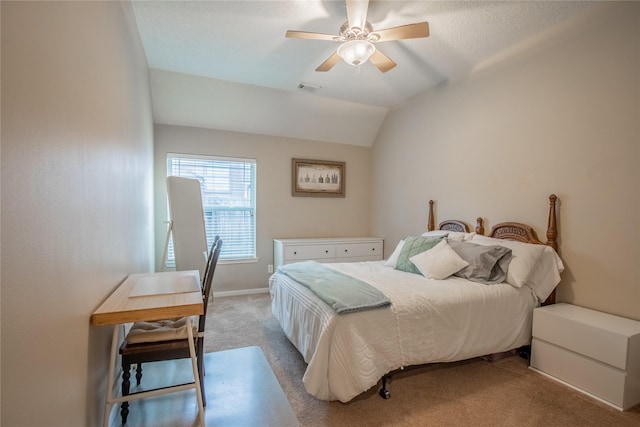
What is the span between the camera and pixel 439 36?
8.60 feet

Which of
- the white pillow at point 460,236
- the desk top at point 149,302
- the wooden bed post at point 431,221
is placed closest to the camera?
the desk top at point 149,302

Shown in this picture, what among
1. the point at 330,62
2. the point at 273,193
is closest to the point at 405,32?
the point at 330,62

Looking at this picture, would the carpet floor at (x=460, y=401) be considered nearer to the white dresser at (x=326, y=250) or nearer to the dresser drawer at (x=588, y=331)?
the dresser drawer at (x=588, y=331)

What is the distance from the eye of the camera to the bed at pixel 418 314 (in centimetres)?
184

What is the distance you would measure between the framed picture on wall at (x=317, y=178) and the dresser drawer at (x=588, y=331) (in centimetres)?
317

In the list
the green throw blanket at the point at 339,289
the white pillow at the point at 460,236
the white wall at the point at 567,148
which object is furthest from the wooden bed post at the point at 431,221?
the green throw blanket at the point at 339,289

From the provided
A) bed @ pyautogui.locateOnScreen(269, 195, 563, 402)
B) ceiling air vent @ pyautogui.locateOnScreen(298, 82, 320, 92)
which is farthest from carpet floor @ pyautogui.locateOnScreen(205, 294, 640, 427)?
ceiling air vent @ pyautogui.locateOnScreen(298, 82, 320, 92)

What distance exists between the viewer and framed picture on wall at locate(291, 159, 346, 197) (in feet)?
15.2

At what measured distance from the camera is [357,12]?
2.00 meters

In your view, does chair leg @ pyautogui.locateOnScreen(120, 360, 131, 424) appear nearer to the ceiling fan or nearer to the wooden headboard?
the ceiling fan

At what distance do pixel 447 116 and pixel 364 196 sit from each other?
1.94 m

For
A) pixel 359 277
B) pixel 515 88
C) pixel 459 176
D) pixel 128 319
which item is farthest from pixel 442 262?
pixel 128 319

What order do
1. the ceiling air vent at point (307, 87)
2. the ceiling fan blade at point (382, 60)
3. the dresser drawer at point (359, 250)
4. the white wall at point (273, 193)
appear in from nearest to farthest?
the ceiling fan blade at point (382, 60)
the ceiling air vent at point (307, 87)
the white wall at point (273, 193)
the dresser drawer at point (359, 250)

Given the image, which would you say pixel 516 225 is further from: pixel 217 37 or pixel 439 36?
pixel 217 37
